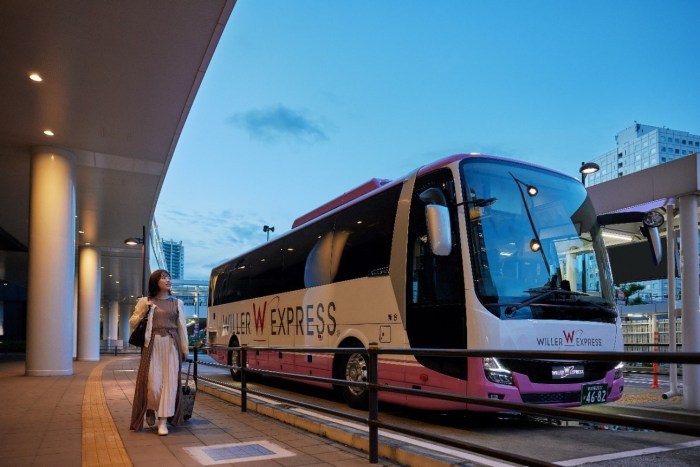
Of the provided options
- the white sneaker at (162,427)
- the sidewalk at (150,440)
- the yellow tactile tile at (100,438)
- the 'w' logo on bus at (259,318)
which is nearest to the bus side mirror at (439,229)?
the sidewalk at (150,440)

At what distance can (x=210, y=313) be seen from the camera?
18125 millimetres

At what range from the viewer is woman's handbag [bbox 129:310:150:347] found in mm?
6367

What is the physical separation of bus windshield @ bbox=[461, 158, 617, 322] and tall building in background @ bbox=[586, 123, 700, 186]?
21.8 metres

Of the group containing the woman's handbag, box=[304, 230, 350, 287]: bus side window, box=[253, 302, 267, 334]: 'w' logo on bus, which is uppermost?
box=[304, 230, 350, 287]: bus side window

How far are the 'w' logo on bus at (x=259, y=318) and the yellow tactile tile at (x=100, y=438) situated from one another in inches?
160

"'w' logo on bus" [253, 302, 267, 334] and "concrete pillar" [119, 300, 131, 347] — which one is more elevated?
"'w' logo on bus" [253, 302, 267, 334]

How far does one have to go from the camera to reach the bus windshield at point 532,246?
6395 millimetres

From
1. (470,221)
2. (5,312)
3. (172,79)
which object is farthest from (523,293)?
(5,312)

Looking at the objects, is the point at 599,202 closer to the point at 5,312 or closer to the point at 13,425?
the point at 13,425

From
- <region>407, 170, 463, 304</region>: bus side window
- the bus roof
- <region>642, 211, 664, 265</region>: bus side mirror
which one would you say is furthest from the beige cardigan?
<region>642, 211, 664, 265</region>: bus side mirror

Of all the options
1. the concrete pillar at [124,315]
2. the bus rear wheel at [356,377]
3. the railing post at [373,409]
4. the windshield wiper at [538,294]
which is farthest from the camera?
the concrete pillar at [124,315]

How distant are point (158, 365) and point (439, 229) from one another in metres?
3.55

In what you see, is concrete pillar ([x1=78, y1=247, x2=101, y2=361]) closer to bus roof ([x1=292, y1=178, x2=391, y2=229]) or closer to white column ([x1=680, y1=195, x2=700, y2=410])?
bus roof ([x1=292, y1=178, x2=391, y2=229])

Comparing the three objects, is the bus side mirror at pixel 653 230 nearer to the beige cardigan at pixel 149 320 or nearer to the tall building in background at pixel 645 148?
the beige cardigan at pixel 149 320
